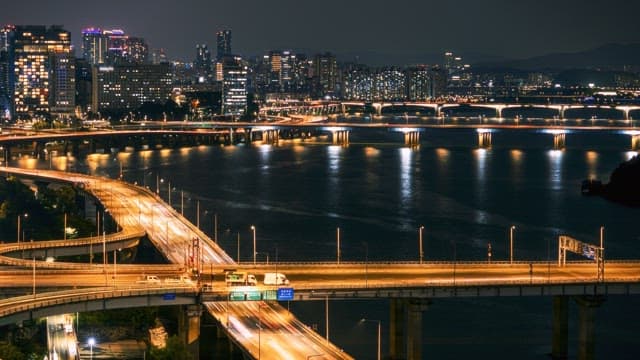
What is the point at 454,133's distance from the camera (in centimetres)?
10312

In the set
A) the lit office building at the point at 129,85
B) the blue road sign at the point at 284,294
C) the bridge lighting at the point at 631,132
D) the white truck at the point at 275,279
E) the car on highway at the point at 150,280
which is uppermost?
the lit office building at the point at 129,85

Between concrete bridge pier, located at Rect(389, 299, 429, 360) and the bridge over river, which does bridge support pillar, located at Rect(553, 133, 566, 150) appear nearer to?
the bridge over river

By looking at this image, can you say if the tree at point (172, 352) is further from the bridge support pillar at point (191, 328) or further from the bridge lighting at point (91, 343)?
the bridge lighting at point (91, 343)

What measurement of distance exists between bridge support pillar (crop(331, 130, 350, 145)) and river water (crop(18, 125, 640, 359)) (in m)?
2.78

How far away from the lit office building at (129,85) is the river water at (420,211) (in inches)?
1977

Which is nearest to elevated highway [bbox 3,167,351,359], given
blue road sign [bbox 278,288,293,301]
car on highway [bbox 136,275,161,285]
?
blue road sign [bbox 278,288,293,301]

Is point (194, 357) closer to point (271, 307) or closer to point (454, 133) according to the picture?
point (271, 307)

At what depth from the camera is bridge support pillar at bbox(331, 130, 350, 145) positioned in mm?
84062

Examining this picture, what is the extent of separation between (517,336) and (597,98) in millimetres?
121746

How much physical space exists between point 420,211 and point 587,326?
821 inches

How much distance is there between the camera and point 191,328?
21484 millimetres

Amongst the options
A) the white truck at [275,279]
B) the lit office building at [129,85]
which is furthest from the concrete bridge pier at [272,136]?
the white truck at [275,279]

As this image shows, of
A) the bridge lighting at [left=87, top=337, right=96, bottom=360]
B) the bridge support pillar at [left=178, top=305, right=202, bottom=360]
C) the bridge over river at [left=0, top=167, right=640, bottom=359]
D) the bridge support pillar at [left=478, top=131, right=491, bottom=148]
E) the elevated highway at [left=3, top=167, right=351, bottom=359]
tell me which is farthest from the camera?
the bridge support pillar at [left=478, top=131, right=491, bottom=148]

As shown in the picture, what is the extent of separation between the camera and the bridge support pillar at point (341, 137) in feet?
276
